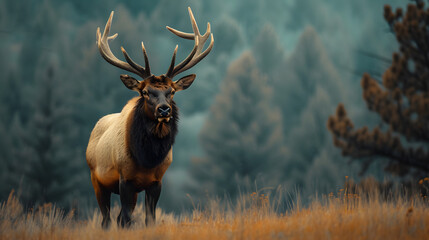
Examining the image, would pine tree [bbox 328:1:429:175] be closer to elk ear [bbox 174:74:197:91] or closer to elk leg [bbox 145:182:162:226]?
elk ear [bbox 174:74:197:91]

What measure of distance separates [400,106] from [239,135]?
30.2ft

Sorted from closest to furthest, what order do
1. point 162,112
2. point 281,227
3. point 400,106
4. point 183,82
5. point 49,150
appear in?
point 281,227
point 162,112
point 183,82
point 400,106
point 49,150

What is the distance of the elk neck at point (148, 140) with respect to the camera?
474 cm

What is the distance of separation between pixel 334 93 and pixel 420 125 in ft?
45.4

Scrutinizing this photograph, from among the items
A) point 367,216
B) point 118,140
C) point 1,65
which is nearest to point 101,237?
point 118,140

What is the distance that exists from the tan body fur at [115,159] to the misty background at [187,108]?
23.6 feet

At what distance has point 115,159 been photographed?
4.98m

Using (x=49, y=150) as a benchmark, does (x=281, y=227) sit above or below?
below

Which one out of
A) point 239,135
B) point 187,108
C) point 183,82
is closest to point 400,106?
point 183,82

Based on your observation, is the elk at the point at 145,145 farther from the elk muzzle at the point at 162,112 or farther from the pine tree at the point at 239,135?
the pine tree at the point at 239,135

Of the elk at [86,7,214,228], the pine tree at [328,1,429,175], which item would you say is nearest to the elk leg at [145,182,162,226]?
the elk at [86,7,214,228]

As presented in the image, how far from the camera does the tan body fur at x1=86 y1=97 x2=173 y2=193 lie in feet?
15.7

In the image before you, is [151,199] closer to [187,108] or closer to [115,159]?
[115,159]

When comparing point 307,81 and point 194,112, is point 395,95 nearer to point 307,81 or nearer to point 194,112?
point 307,81
